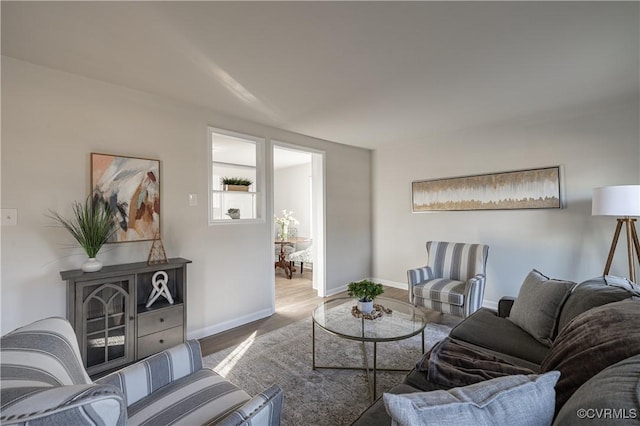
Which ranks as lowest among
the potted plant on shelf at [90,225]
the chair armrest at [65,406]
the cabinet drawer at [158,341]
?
the cabinet drawer at [158,341]

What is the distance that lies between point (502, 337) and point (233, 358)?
7.00 ft

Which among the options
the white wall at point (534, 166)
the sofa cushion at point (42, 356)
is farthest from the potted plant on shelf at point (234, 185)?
the white wall at point (534, 166)

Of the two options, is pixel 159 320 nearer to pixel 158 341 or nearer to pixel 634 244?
pixel 158 341

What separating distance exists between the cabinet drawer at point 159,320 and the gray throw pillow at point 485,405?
7.80 feet

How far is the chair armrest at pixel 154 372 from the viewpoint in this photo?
125cm

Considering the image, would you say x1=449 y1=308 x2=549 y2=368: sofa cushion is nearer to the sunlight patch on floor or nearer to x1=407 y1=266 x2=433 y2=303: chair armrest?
x1=407 y1=266 x2=433 y2=303: chair armrest

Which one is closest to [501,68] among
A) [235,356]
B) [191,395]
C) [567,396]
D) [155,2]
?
[567,396]

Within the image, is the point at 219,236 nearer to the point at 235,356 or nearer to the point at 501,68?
the point at 235,356

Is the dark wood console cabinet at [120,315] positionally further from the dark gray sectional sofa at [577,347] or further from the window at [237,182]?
the dark gray sectional sofa at [577,347]

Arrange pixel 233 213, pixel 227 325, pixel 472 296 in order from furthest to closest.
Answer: pixel 233 213 < pixel 227 325 < pixel 472 296

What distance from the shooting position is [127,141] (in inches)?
100

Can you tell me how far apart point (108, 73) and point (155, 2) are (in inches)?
43.7

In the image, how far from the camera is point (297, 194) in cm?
680

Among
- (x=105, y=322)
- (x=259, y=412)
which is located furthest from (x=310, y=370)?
(x=105, y=322)
